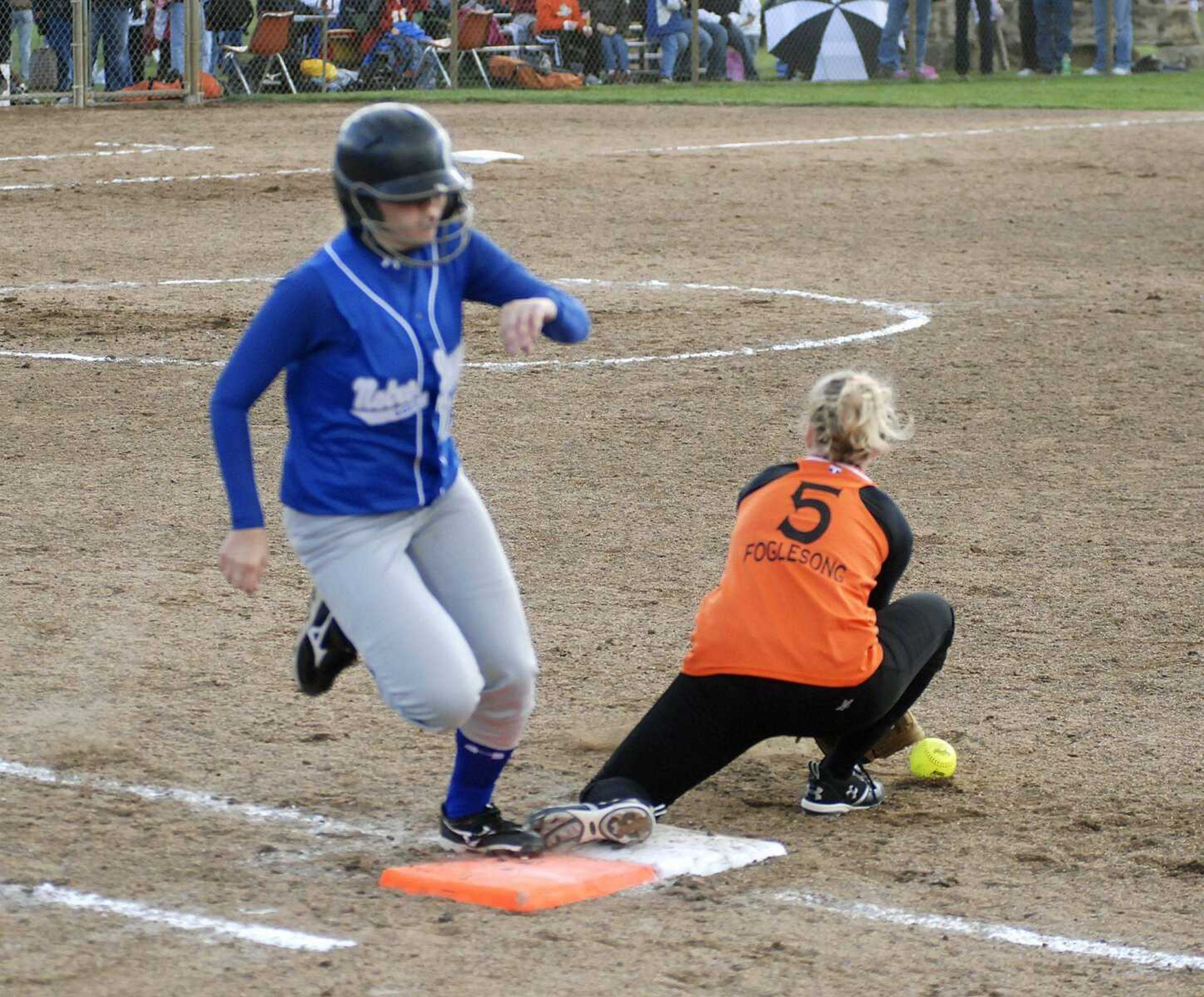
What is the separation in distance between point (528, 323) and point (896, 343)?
6.89 metres

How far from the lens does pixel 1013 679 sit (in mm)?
6133

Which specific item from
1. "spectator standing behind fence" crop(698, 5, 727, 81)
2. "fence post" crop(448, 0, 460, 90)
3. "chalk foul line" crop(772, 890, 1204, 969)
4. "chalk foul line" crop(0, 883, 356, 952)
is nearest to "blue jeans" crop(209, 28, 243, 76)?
"fence post" crop(448, 0, 460, 90)

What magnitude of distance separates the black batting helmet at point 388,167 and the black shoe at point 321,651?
842 millimetres

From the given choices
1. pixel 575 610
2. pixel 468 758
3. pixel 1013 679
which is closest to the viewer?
pixel 468 758

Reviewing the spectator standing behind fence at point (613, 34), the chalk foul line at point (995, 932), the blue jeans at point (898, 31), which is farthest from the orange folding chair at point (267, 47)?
→ the chalk foul line at point (995, 932)

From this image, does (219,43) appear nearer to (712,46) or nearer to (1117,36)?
(712,46)

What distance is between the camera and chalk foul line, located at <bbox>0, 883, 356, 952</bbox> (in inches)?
164

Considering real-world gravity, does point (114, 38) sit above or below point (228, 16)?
below

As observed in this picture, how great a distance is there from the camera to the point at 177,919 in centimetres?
429

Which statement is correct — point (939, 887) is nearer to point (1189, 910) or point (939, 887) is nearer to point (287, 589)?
point (1189, 910)

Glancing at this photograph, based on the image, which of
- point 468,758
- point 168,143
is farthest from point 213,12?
point 468,758

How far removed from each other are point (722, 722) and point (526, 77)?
22.9 m

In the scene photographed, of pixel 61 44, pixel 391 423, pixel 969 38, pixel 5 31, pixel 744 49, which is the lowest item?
pixel 391 423

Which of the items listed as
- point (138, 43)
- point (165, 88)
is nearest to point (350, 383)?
point (165, 88)
